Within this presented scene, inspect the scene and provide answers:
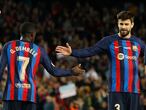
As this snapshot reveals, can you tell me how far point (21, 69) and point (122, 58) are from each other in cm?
162

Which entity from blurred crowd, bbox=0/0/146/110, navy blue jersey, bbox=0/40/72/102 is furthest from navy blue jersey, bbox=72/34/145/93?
blurred crowd, bbox=0/0/146/110

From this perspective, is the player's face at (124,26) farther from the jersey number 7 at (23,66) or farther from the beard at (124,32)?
the jersey number 7 at (23,66)

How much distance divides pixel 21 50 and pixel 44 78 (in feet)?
24.6

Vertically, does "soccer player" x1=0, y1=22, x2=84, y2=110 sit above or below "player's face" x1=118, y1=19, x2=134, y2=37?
below

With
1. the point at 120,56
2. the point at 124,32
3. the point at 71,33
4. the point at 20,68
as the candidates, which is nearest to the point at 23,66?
the point at 20,68

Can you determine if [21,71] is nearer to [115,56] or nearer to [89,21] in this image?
[115,56]

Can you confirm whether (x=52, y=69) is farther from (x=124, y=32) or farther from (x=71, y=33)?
(x=71, y=33)

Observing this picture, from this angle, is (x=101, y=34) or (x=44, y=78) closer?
(x=44, y=78)

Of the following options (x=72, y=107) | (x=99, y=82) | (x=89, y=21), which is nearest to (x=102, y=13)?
(x=89, y=21)

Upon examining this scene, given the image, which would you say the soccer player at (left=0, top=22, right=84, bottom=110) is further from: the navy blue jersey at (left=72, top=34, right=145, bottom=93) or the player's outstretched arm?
the navy blue jersey at (left=72, top=34, right=145, bottom=93)

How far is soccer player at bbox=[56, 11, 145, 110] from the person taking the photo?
400 inches

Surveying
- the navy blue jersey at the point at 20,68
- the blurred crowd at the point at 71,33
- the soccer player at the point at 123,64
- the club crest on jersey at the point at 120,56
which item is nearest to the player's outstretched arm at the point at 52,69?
the navy blue jersey at the point at 20,68

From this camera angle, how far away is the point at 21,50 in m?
9.91

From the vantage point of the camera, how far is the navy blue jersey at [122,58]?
33.4 feet
